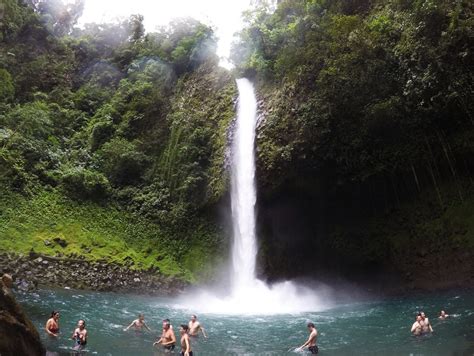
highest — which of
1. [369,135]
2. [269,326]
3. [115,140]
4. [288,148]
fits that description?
[115,140]

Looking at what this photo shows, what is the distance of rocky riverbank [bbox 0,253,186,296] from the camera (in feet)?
55.2

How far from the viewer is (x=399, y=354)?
10250 millimetres

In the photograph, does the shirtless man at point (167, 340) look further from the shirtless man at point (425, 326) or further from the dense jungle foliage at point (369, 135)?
the dense jungle foliage at point (369, 135)

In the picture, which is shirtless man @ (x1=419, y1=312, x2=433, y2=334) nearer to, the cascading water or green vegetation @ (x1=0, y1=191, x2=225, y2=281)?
the cascading water

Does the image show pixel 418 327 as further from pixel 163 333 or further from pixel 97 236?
pixel 97 236

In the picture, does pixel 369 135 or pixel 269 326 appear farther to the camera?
pixel 369 135

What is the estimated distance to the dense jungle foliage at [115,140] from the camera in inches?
813

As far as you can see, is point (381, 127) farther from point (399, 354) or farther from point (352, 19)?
point (399, 354)

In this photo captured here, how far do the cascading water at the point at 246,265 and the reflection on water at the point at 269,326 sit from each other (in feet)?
5.62

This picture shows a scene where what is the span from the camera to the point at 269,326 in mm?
13695

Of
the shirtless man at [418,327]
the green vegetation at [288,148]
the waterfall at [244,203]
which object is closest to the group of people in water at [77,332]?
the green vegetation at [288,148]

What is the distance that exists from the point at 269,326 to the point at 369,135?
9664mm

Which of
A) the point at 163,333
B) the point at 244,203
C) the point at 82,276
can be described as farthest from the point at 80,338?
the point at 244,203

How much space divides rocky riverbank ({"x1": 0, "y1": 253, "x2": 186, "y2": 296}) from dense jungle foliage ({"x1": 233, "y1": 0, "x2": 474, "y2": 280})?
5213 millimetres
